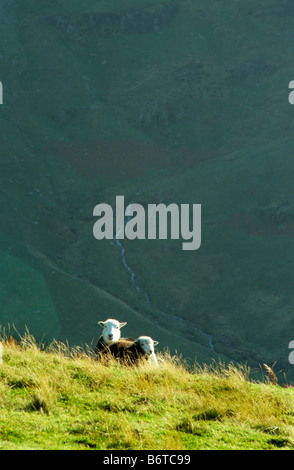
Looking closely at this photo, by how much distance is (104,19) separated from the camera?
484 feet

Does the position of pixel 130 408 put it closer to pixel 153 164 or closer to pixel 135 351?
pixel 135 351

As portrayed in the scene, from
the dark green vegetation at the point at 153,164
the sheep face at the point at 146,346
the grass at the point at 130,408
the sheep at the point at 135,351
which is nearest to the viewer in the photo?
the grass at the point at 130,408

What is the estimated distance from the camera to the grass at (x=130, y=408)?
27.1 feet

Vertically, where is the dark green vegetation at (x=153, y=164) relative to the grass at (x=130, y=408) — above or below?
above

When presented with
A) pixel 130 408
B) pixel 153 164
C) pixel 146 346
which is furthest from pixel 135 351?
pixel 153 164

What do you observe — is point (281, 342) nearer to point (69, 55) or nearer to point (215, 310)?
point (215, 310)

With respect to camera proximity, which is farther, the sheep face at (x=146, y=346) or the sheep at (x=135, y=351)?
the sheep face at (x=146, y=346)

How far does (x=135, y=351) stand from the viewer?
1434cm

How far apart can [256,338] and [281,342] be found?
3.16 meters

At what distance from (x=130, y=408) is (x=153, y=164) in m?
109

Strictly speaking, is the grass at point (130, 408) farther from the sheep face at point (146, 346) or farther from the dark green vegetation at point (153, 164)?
the dark green vegetation at point (153, 164)

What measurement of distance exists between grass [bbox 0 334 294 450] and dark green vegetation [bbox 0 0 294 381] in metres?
43.8

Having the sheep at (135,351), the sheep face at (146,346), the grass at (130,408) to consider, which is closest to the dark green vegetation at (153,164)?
the sheep at (135,351)

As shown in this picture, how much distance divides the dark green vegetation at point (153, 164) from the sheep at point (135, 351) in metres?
40.4
